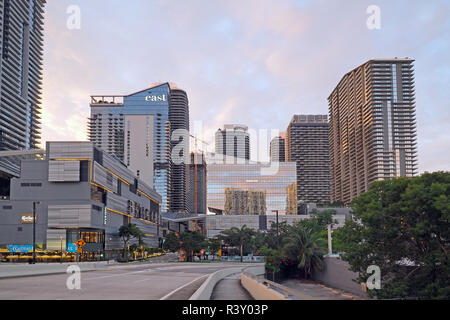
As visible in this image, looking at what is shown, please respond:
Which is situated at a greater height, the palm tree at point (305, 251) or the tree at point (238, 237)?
the palm tree at point (305, 251)

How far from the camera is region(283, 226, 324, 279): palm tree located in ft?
208

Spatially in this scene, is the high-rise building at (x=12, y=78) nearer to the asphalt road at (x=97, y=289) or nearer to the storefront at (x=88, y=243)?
the storefront at (x=88, y=243)

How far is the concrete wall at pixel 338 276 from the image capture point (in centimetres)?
4972

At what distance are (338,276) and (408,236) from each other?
2464 centimetres

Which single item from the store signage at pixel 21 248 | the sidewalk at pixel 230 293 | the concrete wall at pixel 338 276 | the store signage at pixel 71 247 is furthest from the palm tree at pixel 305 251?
the store signage at pixel 21 248

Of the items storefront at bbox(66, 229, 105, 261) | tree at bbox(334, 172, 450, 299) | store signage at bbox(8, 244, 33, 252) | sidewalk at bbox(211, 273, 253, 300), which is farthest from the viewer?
store signage at bbox(8, 244, 33, 252)

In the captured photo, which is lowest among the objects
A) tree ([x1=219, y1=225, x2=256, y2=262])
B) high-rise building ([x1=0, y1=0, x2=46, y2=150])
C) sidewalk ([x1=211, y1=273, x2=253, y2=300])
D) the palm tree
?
tree ([x1=219, y1=225, x2=256, y2=262])

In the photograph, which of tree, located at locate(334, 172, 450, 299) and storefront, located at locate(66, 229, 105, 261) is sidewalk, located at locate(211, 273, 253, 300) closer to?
tree, located at locate(334, 172, 450, 299)

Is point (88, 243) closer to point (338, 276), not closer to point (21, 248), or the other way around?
point (21, 248)

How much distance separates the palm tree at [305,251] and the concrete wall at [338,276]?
1.40 meters

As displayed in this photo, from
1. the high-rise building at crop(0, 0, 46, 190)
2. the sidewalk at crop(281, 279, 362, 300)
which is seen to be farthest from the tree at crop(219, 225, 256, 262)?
the high-rise building at crop(0, 0, 46, 190)

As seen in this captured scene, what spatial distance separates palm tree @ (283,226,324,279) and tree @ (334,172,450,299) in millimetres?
26643
